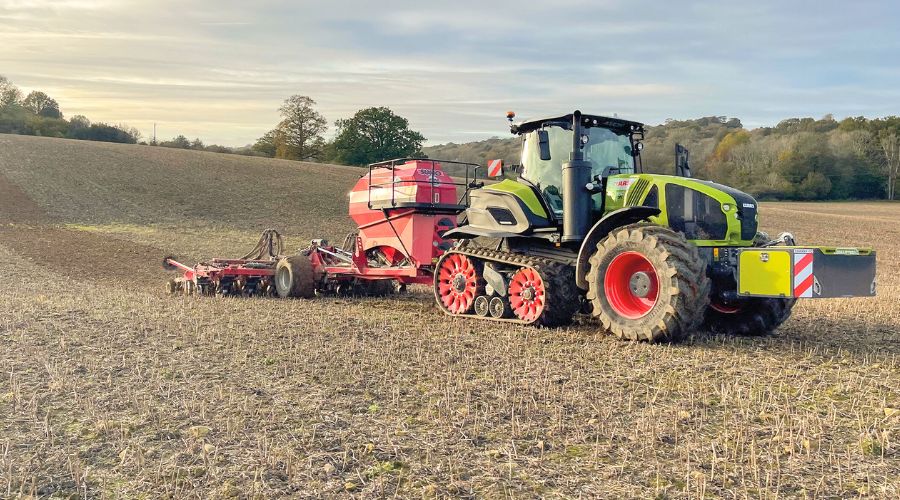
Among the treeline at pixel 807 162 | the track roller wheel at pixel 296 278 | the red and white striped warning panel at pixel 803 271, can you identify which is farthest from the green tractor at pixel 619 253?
the treeline at pixel 807 162

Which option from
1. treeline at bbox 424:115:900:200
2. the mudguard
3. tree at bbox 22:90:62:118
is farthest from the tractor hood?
tree at bbox 22:90:62:118

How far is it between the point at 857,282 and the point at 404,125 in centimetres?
6038

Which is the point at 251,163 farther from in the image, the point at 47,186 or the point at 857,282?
the point at 857,282

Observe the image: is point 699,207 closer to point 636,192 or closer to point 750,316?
point 636,192

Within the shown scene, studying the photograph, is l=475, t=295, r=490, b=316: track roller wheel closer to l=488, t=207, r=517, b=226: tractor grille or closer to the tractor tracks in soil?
l=488, t=207, r=517, b=226: tractor grille

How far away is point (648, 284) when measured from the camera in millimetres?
8156

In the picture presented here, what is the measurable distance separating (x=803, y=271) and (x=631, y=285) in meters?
1.78

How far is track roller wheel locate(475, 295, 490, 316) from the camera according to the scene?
1005 cm

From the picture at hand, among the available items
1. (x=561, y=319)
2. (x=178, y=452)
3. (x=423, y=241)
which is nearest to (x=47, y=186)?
(x=423, y=241)

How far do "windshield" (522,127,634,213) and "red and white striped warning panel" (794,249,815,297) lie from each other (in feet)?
8.16

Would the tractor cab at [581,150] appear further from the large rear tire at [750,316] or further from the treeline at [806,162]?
the treeline at [806,162]

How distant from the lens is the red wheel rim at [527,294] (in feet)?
30.3

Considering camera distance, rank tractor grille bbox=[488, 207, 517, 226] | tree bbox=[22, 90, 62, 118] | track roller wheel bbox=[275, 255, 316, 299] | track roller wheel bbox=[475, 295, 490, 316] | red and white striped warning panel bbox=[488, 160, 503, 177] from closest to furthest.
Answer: red and white striped warning panel bbox=[488, 160, 503, 177] < tractor grille bbox=[488, 207, 517, 226] < track roller wheel bbox=[475, 295, 490, 316] < track roller wheel bbox=[275, 255, 316, 299] < tree bbox=[22, 90, 62, 118]

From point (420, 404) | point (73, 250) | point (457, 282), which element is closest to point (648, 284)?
point (457, 282)
